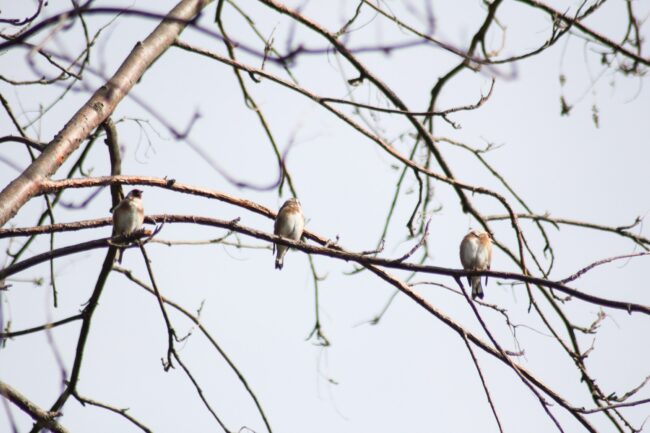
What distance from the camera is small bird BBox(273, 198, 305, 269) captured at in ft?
20.0

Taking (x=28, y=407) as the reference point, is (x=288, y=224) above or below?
above

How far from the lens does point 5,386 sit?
3.54 metres

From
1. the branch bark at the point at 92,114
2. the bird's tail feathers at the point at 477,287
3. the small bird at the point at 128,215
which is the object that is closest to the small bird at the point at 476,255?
the bird's tail feathers at the point at 477,287

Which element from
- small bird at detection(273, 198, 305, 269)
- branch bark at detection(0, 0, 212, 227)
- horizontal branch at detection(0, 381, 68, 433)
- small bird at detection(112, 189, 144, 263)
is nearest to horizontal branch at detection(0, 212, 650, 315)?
branch bark at detection(0, 0, 212, 227)

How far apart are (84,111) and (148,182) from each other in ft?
1.50

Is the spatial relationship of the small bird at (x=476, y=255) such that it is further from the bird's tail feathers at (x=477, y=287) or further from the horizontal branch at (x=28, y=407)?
the horizontal branch at (x=28, y=407)

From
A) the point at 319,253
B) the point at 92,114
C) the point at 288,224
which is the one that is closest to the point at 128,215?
the point at 288,224

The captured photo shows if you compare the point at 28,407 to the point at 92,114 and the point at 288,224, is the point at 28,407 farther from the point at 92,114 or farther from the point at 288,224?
the point at 288,224

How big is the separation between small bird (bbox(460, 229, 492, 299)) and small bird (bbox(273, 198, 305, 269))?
1429 mm

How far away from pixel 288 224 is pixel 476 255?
163 centimetres

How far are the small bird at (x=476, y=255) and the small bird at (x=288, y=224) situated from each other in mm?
1429

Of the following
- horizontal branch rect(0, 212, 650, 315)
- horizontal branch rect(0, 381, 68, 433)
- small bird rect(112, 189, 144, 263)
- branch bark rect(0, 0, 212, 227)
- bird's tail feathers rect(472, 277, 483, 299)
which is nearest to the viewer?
horizontal branch rect(0, 212, 650, 315)

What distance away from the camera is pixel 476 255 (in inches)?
250

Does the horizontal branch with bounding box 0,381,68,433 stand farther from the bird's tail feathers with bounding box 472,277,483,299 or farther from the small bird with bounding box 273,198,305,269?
the bird's tail feathers with bounding box 472,277,483,299
